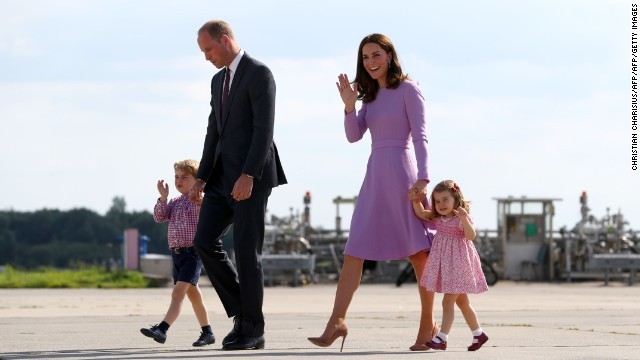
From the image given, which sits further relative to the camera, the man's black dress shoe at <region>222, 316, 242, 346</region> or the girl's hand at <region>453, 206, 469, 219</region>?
the man's black dress shoe at <region>222, 316, 242, 346</region>

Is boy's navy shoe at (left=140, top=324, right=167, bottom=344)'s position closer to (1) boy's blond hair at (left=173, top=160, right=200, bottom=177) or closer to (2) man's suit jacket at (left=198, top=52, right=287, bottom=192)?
(2) man's suit jacket at (left=198, top=52, right=287, bottom=192)

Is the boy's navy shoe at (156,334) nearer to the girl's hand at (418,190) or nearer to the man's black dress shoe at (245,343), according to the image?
the man's black dress shoe at (245,343)

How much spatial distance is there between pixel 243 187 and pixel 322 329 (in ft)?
11.0

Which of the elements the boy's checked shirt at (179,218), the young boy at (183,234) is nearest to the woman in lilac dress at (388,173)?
the young boy at (183,234)

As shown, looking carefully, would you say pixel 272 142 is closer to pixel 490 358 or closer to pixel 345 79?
pixel 345 79

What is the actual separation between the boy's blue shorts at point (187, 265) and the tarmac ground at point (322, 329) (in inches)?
17.8

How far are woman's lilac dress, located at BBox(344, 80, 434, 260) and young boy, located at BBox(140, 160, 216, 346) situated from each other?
1.52 meters

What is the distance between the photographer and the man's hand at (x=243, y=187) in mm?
9055

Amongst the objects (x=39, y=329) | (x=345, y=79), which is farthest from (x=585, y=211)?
(x=345, y=79)

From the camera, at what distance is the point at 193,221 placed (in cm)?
1031

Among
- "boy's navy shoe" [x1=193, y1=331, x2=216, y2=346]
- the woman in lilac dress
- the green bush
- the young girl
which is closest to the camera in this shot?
the woman in lilac dress

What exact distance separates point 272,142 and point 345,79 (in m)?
0.67

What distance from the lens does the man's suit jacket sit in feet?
30.0

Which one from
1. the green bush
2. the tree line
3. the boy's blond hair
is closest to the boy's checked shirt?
the boy's blond hair
